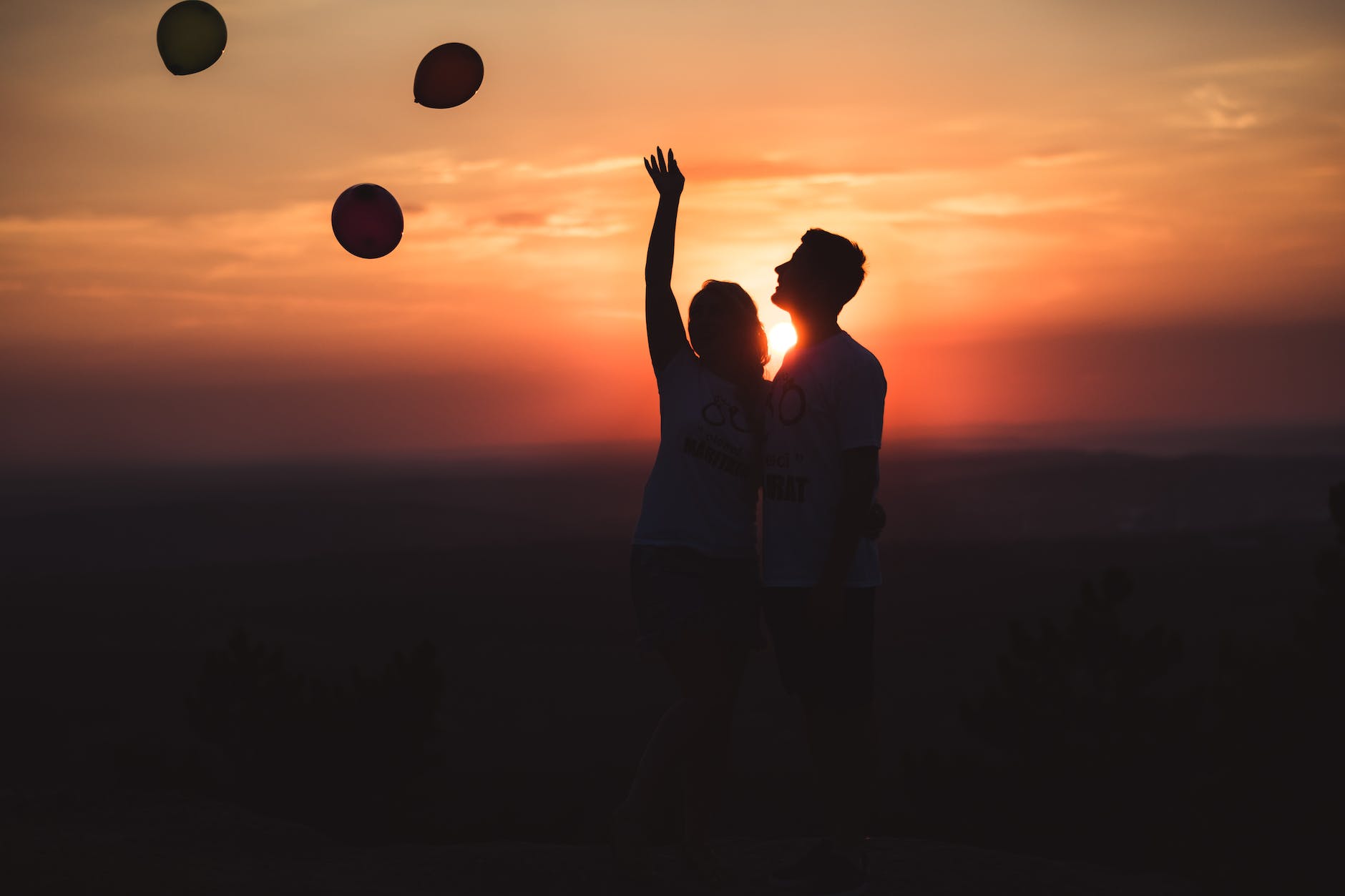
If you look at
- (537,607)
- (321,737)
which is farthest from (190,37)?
(537,607)

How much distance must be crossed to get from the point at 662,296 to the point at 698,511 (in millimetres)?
840

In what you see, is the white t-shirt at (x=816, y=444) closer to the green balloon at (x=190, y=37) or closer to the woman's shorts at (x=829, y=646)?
the woman's shorts at (x=829, y=646)

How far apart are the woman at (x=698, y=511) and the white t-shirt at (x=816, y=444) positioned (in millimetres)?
174

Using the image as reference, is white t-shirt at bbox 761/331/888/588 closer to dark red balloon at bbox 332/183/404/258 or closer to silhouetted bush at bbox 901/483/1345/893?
dark red balloon at bbox 332/183/404/258

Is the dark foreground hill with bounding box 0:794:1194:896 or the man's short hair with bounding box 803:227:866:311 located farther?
the dark foreground hill with bounding box 0:794:1194:896

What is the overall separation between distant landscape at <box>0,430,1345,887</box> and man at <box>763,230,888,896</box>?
16.3 feet

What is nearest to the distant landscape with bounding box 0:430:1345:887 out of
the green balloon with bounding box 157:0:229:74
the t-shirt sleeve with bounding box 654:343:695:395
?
the green balloon with bounding box 157:0:229:74

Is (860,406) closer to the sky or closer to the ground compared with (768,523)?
closer to the sky

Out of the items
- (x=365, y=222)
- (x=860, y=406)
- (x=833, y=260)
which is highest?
(x=365, y=222)

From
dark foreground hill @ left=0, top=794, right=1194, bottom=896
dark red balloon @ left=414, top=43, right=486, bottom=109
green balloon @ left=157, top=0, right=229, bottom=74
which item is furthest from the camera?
green balloon @ left=157, top=0, right=229, bottom=74

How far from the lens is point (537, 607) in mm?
56875

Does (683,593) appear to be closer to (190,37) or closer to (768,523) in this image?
(768,523)

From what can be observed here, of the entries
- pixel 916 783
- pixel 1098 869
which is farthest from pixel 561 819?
pixel 1098 869

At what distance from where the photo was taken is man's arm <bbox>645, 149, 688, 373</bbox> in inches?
179
